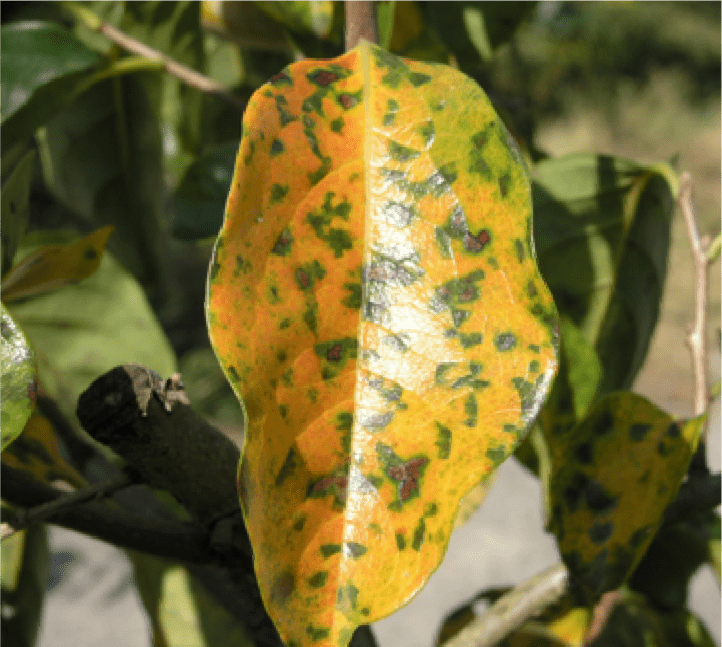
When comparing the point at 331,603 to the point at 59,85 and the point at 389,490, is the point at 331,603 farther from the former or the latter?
the point at 59,85

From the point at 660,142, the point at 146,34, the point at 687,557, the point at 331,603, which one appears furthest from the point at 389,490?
the point at 660,142

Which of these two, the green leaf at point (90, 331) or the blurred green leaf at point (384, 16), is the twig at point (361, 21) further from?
the green leaf at point (90, 331)

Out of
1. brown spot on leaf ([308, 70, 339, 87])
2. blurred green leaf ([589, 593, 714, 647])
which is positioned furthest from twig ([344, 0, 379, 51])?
blurred green leaf ([589, 593, 714, 647])

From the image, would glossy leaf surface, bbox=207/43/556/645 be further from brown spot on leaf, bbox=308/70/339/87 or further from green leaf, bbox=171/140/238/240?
green leaf, bbox=171/140/238/240

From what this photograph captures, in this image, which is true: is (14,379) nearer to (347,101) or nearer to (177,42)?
(347,101)

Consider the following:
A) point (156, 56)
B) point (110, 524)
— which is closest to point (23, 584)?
point (110, 524)
